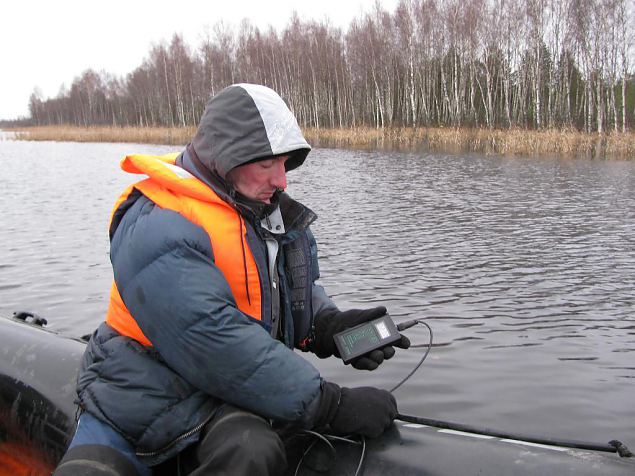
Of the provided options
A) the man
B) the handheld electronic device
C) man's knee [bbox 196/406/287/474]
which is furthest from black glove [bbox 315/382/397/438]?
the handheld electronic device

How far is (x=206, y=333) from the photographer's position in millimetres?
1980

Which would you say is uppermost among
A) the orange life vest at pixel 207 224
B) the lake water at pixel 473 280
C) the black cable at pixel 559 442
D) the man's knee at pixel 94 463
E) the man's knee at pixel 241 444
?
the orange life vest at pixel 207 224

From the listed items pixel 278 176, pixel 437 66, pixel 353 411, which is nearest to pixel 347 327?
pixel 353 411

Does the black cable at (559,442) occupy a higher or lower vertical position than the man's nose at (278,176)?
lower

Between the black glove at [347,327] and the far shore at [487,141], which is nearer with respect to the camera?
the black glove at [347,327]

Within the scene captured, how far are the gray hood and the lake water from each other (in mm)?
2663

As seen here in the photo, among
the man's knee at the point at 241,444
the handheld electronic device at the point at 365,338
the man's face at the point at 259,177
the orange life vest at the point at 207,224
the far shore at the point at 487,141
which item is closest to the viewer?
the man's knee at the point at 241,444

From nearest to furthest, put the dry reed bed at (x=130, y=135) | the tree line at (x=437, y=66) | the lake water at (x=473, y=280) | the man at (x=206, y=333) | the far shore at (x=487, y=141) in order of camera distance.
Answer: the man at (x=206, y=333) → the lake water at (x=473, y=280) → the far shore at (x=487, y=141) → the tree line at (x=437, y=66) → the dry reed bed at (x=130, y=135)

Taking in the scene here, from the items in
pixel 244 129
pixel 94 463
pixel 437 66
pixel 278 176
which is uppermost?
pixel 437 66

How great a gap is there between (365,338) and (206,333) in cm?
85

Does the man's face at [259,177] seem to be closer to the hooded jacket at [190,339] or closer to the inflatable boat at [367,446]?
the hooded jacket at [190,339]

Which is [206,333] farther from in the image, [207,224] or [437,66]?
[437,66]

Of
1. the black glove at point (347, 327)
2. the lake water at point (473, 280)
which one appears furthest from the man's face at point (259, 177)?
the lake water at point (473, 280)

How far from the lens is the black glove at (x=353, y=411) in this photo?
7.07 feet
